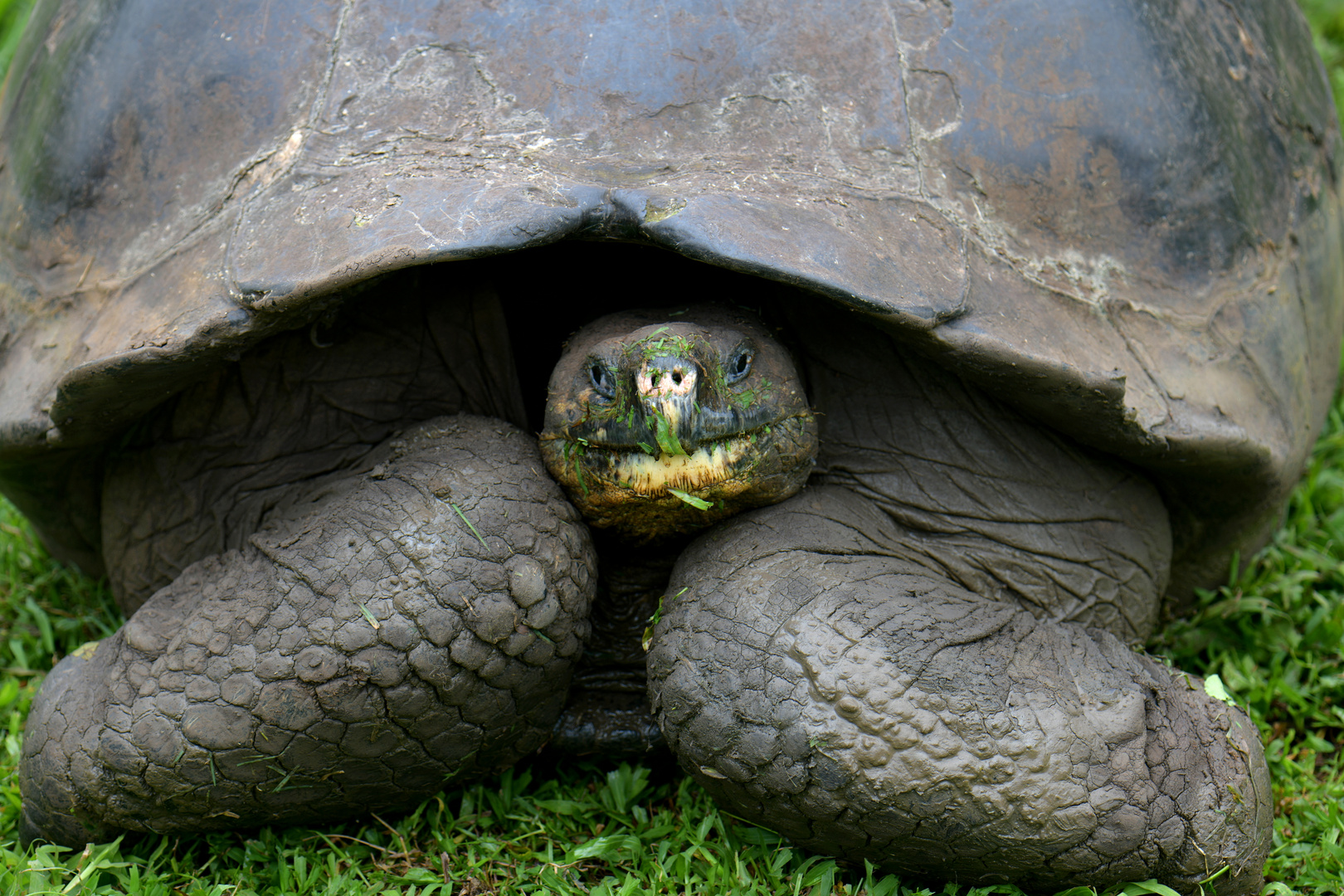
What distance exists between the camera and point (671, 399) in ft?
6.54

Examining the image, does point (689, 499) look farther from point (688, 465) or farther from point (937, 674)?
point (937, 674)

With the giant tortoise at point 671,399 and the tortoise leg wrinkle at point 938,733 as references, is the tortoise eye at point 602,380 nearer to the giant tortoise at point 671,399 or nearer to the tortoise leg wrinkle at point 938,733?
the giant tortoise at point 671,399

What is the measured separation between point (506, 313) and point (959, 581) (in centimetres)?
114

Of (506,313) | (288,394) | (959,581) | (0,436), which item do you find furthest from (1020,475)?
(0,436)

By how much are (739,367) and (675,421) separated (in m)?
0.27

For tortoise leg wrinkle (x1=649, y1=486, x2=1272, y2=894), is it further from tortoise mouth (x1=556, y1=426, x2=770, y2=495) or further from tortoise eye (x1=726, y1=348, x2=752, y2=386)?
tortoise eye (x1=726, y1=348, x2=752, y2=386)

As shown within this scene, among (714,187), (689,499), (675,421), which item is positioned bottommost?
(689,499)

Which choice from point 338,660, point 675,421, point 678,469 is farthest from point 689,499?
point 338,660

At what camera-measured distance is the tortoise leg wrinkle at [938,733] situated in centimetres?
198

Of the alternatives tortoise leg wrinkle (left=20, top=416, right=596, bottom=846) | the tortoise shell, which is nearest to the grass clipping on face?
tortoise leg wrinkle (left=20, top=416, right=596, bottom=846)

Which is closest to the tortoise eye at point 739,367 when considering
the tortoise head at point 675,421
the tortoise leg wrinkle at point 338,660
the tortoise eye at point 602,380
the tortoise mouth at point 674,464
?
the tortoise head at point 675,421

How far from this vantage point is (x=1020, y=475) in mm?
2436

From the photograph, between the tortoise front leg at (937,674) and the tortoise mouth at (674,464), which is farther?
the tortoise mouth at (674,464)

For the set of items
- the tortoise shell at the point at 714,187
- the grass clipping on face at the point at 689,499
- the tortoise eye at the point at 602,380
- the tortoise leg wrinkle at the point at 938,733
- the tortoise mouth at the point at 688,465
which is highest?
the tortoise shell at the point at 714,187
